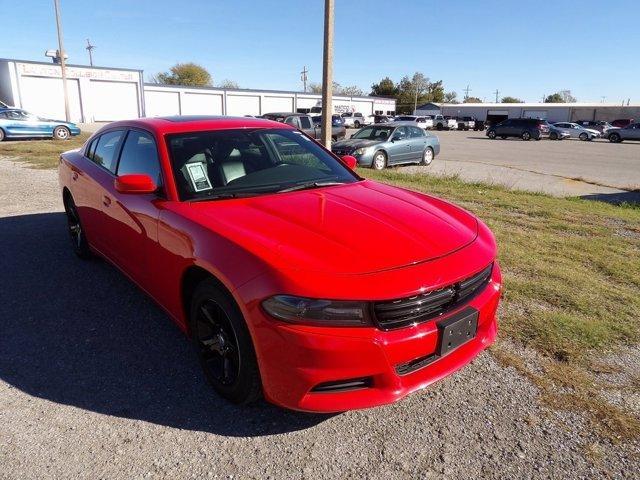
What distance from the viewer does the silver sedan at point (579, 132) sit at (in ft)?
127

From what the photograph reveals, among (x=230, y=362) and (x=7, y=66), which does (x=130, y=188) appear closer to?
(x=230, y=362)

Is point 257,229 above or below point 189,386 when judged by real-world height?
above

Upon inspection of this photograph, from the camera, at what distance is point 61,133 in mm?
21203

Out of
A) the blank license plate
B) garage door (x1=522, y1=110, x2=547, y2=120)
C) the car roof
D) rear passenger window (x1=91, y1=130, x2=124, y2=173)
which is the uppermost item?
garage door (x1=522, y1=110, x2=547, y2=120)

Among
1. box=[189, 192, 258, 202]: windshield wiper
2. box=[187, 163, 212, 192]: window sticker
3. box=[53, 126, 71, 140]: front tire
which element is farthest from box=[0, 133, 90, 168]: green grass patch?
box=[189, 192, 258, 202]: windshield wiper

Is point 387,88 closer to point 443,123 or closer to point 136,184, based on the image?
point 443,123

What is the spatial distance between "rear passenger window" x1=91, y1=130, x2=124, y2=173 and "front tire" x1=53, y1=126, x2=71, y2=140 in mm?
19549

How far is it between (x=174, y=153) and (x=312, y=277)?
1686mm

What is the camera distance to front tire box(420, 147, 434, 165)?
16359mm

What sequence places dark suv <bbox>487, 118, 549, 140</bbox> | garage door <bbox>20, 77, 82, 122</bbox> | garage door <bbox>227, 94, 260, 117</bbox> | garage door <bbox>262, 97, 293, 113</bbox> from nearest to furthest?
1. dark suv <bbox>487, 118, 549, 140</bbox>
2. garage door <bbox>20, 77, 82, 122</bbox>
3. garage door <bbox>227, 94, 260, 117</bbox>
4. garage door <bbox>262, 97, 293, 113</bbox>

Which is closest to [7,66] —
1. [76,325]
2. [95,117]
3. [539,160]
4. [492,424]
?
[95,117]

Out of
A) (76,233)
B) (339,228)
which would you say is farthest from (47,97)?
(339,228)

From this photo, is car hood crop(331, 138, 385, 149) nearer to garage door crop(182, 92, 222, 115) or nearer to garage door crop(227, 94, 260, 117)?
garage door crop(182, 92, 222, 115)

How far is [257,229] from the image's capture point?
8.18 ft
